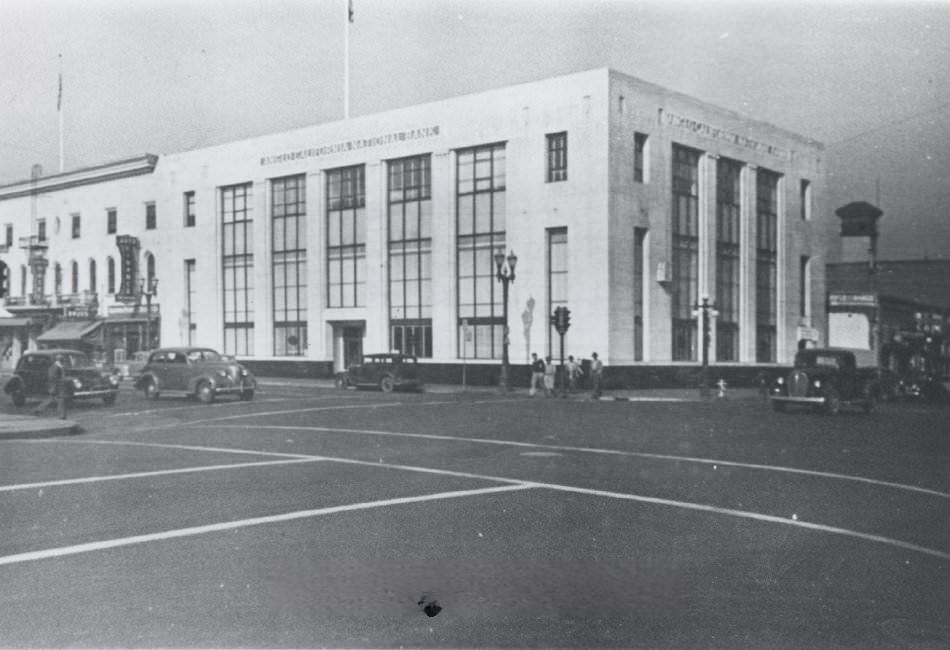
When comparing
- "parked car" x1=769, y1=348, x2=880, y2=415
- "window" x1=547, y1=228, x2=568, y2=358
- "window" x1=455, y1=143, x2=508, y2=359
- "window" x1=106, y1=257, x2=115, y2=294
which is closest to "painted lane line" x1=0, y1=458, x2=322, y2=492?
"parked car" x1=769, y1=348, x2=880, y2=415

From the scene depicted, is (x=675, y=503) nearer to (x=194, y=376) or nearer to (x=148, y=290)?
(x=194, y=376)

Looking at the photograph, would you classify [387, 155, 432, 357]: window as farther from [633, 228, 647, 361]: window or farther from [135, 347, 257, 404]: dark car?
[135, 347, 257, 404]: dark car

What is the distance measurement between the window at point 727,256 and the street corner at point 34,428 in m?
33.0

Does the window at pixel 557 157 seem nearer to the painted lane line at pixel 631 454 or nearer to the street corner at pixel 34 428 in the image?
the painted lane line at pixel 631 454

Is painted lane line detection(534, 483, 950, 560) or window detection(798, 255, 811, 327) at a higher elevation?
window detection(798, 255, 811, 327)

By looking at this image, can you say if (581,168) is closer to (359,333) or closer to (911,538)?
(359,333)

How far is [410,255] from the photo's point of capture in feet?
146

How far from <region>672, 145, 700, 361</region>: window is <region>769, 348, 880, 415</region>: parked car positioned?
16.3m

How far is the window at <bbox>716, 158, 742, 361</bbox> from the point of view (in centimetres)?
4534

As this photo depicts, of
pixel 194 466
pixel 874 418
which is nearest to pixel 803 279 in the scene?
pixel 874 418

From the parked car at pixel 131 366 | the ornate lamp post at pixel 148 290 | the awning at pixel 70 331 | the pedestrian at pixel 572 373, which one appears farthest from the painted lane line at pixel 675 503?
the awning at pixel 70 331

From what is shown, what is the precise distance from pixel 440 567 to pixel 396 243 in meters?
38.8

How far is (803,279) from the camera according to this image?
52.0 m

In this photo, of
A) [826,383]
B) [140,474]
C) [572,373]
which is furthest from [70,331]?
[140,474]
